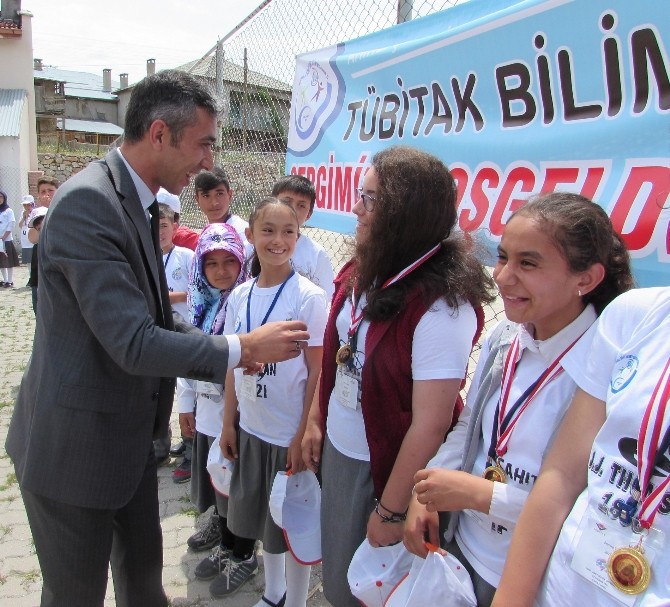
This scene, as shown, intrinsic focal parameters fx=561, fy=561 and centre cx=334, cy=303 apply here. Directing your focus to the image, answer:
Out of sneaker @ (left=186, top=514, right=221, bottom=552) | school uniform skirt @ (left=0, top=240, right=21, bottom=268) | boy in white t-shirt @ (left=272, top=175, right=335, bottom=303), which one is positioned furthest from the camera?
school uniform skirt @ (left=0, top=240, right=21, bottom=268)

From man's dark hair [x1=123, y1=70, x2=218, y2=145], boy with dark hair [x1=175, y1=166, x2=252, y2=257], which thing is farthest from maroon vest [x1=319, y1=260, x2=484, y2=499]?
boy with dark hair [x1=175, y1=166, x2=252, y2=257]

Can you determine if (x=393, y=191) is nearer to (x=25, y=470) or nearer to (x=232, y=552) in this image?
(x=25, y=470)

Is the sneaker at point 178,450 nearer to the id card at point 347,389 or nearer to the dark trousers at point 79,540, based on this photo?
the dark trousers at point 79,540

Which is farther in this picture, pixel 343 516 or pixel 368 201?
pixel 343 516

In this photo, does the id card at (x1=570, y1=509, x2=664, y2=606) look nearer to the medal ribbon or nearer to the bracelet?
the medal ribbon

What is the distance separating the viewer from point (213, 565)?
8.73 feet

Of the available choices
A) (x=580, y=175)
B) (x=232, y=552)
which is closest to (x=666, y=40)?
(x=580, y=175)

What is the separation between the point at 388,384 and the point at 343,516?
509 mm

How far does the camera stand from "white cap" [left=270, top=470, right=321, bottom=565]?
203cm

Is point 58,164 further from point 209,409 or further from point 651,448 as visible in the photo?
point 651,448

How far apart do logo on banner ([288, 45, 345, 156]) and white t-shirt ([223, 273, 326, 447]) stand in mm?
1094

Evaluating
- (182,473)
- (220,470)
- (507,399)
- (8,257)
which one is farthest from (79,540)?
(8,257)

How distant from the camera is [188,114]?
1.73 metres

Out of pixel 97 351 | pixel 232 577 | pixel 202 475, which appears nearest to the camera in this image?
pixel 97 351
